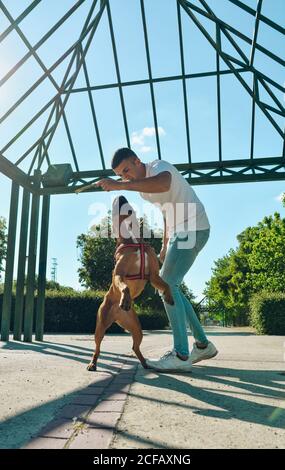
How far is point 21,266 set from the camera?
291 inches

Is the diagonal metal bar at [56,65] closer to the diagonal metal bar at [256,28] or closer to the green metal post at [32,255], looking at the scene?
the green metal post at [32,255]

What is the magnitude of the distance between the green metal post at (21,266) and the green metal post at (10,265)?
16 centimetres

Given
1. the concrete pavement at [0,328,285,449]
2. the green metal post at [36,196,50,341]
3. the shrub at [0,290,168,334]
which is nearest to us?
the concrete pavement at [0,328,285,449]

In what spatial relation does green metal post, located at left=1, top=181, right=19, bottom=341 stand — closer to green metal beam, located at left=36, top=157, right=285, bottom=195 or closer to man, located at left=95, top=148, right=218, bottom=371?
green metal beam, located at left=36, top=157, right=285, bottom=195

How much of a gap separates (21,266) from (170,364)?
187 inches

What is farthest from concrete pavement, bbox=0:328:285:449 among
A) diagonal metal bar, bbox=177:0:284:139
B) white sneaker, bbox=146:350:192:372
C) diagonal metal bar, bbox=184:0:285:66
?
diagonal metal bar, bbox=177:0:284:139

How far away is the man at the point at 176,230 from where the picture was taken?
133 inches

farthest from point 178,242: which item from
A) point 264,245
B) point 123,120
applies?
point 264,245

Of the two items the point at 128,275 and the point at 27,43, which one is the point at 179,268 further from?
the point at 27,43

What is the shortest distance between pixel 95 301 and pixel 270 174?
931 centimetres

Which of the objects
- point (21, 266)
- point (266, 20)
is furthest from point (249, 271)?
point (266, 20)

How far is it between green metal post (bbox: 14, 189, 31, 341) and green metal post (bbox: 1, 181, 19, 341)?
16cm

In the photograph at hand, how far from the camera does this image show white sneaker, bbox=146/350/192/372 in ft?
11.0
